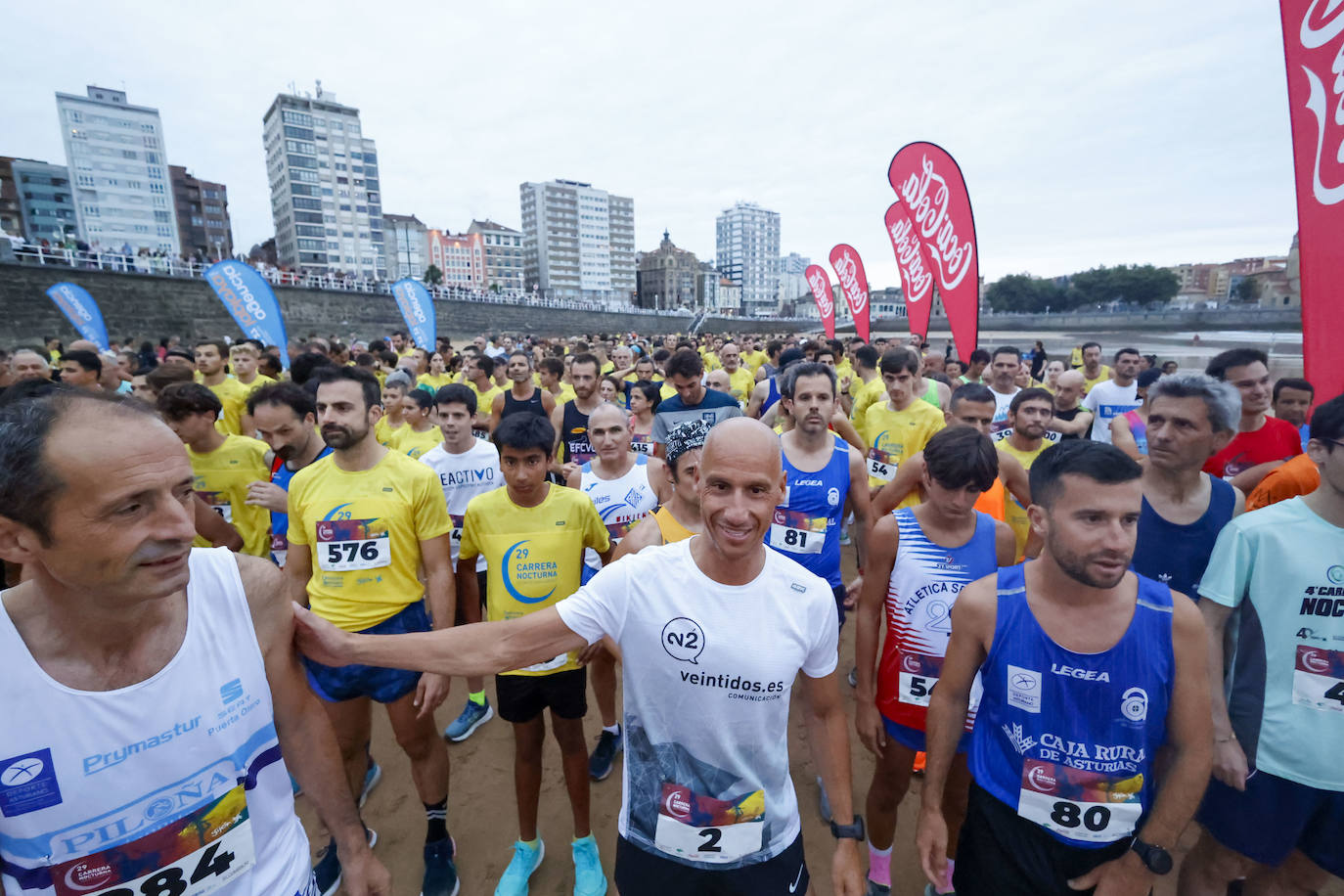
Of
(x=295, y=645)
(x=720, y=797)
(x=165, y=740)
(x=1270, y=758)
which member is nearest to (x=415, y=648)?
(x=295, y=645)

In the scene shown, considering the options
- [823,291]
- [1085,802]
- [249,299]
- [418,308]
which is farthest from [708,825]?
[823,291]

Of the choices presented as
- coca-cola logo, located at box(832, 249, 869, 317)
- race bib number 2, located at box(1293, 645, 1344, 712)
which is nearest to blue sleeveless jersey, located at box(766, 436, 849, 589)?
race bib number 2, located at box(1293, 645, 1344, 712)

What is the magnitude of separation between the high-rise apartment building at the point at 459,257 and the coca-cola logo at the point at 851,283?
87304 mm

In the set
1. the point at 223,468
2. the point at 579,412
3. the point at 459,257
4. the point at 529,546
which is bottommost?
the point at 529,546

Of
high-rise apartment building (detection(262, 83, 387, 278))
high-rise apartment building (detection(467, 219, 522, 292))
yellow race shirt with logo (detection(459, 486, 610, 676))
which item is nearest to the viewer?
yellow race shirt with logo (detection(459, 486, 610, 676))

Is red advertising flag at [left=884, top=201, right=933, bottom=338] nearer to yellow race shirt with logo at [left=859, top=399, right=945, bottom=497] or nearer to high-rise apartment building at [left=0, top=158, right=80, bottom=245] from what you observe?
yellow race shirt with logo at [left=859, top=399, right=945, bottom=497]

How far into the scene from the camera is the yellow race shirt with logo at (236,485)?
12.7 ft

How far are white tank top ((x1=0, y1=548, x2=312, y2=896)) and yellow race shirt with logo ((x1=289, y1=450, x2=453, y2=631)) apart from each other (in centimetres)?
139

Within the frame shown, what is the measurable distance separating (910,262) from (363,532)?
879cm

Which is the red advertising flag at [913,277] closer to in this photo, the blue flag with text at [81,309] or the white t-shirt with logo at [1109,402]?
the white t-shirt with logo at [1109,402]

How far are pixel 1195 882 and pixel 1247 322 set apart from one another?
52.9m

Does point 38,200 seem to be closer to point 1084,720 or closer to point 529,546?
point 529,546

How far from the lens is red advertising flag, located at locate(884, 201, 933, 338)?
8.73 meters

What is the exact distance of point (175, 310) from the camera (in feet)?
86.5
